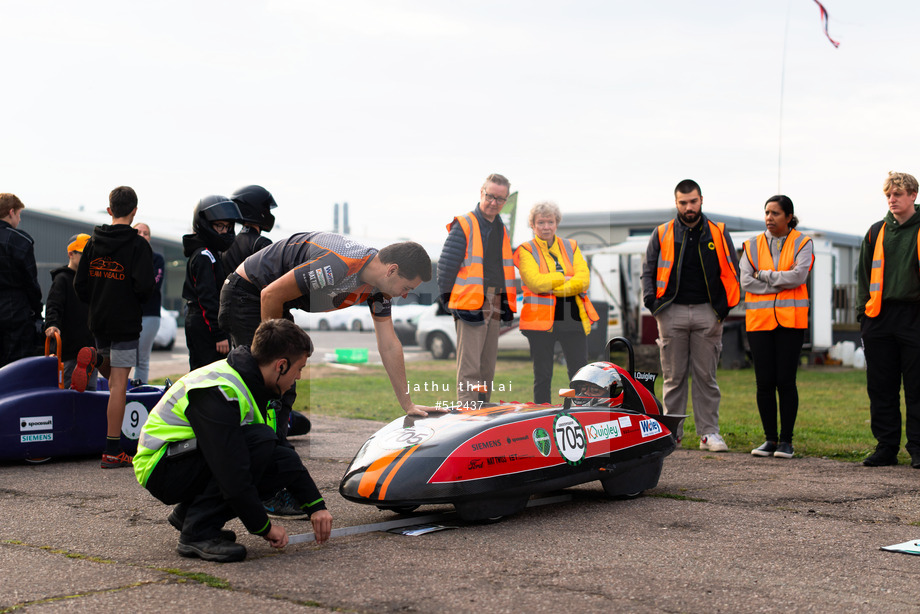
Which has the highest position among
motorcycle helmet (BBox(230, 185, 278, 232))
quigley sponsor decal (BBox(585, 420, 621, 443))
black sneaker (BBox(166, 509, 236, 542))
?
motorcycle helmet (BBox(230, 185, 278, 232))

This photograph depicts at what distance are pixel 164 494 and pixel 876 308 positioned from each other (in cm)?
506

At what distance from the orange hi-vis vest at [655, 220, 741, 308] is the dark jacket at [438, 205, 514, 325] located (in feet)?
4.56

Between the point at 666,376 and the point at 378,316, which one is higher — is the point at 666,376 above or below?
below

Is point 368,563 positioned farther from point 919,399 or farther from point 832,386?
point 832,386

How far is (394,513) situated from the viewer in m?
4.59

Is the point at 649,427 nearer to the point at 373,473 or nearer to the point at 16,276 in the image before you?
the point at 373,473

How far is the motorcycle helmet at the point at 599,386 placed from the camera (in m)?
5.13

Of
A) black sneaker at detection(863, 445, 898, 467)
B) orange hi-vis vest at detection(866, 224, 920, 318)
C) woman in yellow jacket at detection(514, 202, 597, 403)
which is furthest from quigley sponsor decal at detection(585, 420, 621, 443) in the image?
orange hi-vis vest at detection(866, 224, 920, 318)

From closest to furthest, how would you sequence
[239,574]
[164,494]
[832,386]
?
[239,574], [164,494], [832,386]

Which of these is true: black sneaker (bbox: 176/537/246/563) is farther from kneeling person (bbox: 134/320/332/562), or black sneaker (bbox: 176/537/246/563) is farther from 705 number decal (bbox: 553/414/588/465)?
705 number decal (bbox: 553/414/588/465)

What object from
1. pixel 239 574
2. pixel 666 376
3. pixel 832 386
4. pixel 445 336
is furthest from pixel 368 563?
pixel 445 336

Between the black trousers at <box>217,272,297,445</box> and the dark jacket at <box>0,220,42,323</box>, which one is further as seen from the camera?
the dark jacket at <box>0,220,42,323</box>

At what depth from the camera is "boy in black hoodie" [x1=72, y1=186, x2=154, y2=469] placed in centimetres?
612

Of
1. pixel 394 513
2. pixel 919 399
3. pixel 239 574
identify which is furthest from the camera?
pixel 919 399
